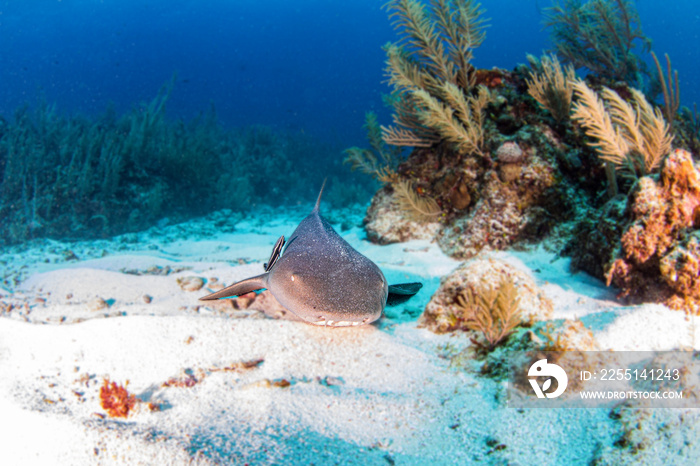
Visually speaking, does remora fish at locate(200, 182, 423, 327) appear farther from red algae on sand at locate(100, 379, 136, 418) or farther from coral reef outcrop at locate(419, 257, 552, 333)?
red algae on sand at locate(100, 379, 136, 418)

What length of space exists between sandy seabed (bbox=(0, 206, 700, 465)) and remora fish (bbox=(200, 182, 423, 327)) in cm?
43

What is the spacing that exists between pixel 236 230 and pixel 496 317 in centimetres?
825

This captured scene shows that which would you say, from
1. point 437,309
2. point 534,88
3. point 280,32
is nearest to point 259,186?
point 534,88

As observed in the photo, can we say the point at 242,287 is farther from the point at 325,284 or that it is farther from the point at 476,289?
the point at 476,289

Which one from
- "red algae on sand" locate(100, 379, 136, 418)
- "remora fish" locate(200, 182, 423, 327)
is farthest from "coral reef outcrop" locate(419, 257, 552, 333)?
"red algae on sand" locate(100, 379, 136, 418)

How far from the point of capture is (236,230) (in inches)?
373

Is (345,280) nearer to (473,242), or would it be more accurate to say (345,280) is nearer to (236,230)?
(473,242)

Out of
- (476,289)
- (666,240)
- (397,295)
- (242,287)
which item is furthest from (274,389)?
(666,240)

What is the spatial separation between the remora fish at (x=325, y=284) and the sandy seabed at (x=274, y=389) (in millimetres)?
431

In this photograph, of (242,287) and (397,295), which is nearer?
(242,287)

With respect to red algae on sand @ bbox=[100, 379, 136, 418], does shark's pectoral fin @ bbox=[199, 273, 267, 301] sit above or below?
above

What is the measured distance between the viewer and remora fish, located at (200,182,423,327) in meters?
2.35

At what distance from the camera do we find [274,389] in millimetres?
2262

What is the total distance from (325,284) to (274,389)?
2.65 feet
